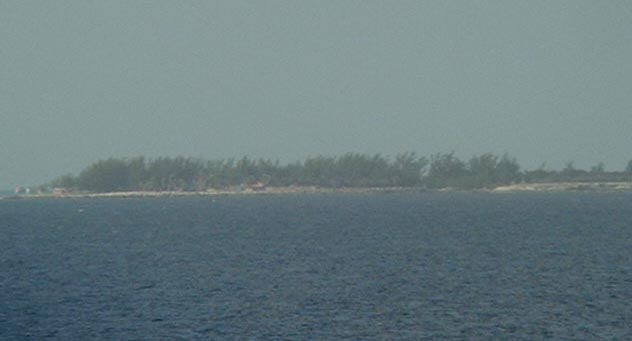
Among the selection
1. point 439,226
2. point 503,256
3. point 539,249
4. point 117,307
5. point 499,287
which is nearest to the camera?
point 117,307

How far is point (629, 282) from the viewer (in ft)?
196

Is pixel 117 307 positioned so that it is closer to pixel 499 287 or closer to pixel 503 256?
pixel 499 287

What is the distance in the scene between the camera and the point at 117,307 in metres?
52.2

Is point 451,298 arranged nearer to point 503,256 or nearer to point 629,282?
point 629,282

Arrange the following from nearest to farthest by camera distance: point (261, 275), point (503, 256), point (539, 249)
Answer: point (261, 275)
point (503, 256)
point (539, 249)

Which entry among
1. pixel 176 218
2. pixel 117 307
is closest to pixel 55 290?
pixel 117 307

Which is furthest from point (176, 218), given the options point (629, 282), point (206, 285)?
point (629, 282)

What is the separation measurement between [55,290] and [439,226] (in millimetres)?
65167

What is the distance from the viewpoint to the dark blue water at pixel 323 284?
4609cm

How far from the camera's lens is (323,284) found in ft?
199

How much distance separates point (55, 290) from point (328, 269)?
792 inches

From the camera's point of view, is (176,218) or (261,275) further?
(176,218)

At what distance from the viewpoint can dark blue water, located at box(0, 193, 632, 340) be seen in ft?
151

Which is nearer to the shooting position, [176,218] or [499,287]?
[499,287]
